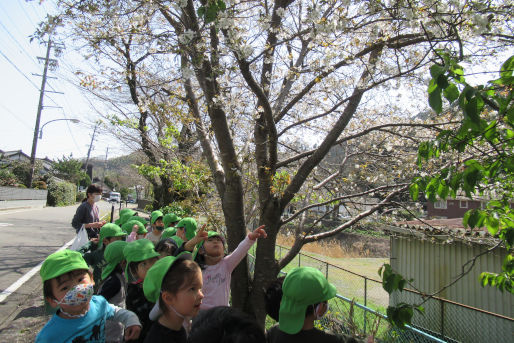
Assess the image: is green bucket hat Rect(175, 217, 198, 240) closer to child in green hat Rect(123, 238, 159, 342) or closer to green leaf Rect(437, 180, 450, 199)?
child in green hat Rect(123, 238, 159, 342)

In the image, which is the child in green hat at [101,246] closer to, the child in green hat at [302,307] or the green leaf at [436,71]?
the child in green hat at [302,307]

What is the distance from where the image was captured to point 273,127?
10.5ft

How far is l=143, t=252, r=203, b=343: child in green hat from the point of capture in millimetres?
2000

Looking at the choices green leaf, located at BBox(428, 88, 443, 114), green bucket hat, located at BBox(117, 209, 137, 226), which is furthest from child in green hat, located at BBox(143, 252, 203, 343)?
green bucket hat, located at BBox(117, 209, 137, 226)

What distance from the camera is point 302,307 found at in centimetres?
197

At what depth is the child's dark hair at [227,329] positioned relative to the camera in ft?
4.81

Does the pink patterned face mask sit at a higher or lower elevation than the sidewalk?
higher

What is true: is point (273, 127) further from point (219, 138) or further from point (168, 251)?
point (168, 251)

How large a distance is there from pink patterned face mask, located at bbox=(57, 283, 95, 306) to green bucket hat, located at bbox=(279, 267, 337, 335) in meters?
1.20

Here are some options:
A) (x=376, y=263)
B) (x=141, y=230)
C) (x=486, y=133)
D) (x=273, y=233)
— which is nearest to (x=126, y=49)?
(x=141, y=230)

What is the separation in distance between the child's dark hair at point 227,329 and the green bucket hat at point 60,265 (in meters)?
1.05

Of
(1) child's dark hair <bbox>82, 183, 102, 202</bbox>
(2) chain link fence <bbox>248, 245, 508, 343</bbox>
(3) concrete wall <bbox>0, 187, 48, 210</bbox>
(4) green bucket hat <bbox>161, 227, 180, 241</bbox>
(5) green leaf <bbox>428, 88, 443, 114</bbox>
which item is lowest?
(2) chain link fence <bbox>248, 245, 508, 343</bbox>

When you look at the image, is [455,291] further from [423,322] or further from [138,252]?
[138,252]

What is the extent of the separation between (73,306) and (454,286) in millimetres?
9041
